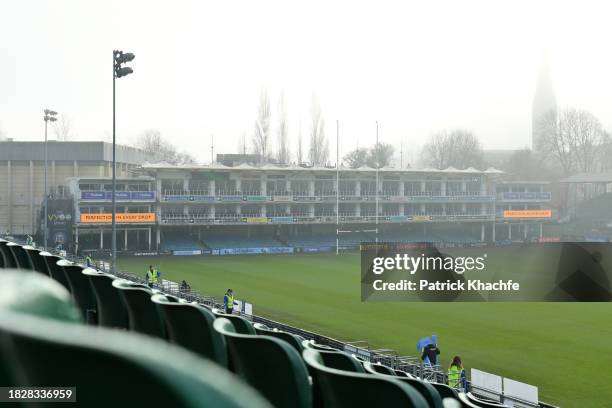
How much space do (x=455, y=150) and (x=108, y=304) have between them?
145 meters

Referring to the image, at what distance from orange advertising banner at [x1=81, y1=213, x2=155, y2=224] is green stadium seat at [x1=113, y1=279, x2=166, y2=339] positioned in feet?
227

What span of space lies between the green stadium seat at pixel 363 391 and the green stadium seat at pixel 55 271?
3.35 m

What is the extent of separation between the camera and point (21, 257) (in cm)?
659

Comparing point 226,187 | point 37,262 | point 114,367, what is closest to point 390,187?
point 226,187

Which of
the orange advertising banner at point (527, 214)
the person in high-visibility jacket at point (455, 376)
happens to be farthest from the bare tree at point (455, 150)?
the person in high-visibility jacket at point (455, 376)

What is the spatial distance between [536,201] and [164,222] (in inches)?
1844

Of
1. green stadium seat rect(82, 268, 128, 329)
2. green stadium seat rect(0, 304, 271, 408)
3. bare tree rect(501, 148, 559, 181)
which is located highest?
bare tree rect(501, 148, 559, 181)

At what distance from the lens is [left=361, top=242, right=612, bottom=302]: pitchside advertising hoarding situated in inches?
1845

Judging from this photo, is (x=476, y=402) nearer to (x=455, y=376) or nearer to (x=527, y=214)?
(x=455, y=376)

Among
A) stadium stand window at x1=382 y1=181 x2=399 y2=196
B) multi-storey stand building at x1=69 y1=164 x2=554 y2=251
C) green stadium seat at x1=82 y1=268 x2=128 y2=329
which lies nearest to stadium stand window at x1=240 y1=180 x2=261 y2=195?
multi-storey stand building at x1=69 y1=164 x2=554 y2=251

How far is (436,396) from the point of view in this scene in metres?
4.02

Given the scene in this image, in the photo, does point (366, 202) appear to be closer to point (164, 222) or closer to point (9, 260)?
point (164, 222)

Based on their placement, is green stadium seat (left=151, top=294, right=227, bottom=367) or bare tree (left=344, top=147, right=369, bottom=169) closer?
green stadium seat (left=151, top=294, right=227, bottom=367)

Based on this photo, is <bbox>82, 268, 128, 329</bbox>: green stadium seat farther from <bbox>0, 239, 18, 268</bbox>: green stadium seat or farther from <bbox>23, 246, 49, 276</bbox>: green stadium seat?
<bbox>0, 239, 18, 268</bbox>: green stadium seat
